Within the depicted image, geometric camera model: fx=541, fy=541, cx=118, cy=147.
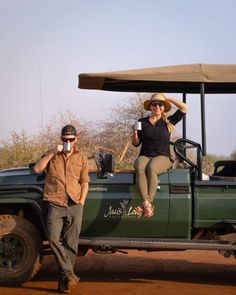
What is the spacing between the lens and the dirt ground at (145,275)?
6098mm

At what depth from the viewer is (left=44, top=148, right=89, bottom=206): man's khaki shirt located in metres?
5.95

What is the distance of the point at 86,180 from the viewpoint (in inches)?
237

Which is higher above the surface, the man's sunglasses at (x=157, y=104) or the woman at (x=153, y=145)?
the man's sunglasses at (x=157, y=104)

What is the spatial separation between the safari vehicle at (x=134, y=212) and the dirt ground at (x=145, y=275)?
47 cm

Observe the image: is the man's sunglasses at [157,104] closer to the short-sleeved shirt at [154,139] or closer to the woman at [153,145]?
the woman at [153,145]

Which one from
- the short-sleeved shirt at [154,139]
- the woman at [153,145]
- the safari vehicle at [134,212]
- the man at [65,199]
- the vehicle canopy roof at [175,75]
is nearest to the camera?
the man at [65,199]

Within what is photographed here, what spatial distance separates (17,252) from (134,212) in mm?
1420

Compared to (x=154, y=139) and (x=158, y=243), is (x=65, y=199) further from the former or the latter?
(x=154, y=139)

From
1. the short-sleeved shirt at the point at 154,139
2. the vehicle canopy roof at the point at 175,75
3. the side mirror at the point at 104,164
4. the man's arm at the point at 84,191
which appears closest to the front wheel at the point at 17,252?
the man's arm at the point at 84,191

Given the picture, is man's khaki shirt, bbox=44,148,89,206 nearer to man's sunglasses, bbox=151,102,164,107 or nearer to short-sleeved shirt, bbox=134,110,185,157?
short-sleeved shirt, bbox=134,110,185,157

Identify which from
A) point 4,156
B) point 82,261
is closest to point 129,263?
point 82,261

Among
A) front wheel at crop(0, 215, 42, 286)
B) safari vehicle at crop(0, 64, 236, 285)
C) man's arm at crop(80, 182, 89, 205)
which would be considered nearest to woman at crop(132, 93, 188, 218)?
safari vehicle at crop(0, 64, 236, 285)

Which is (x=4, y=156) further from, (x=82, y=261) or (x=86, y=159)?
(x=86, y=159)

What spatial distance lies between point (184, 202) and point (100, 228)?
39.5 inches
